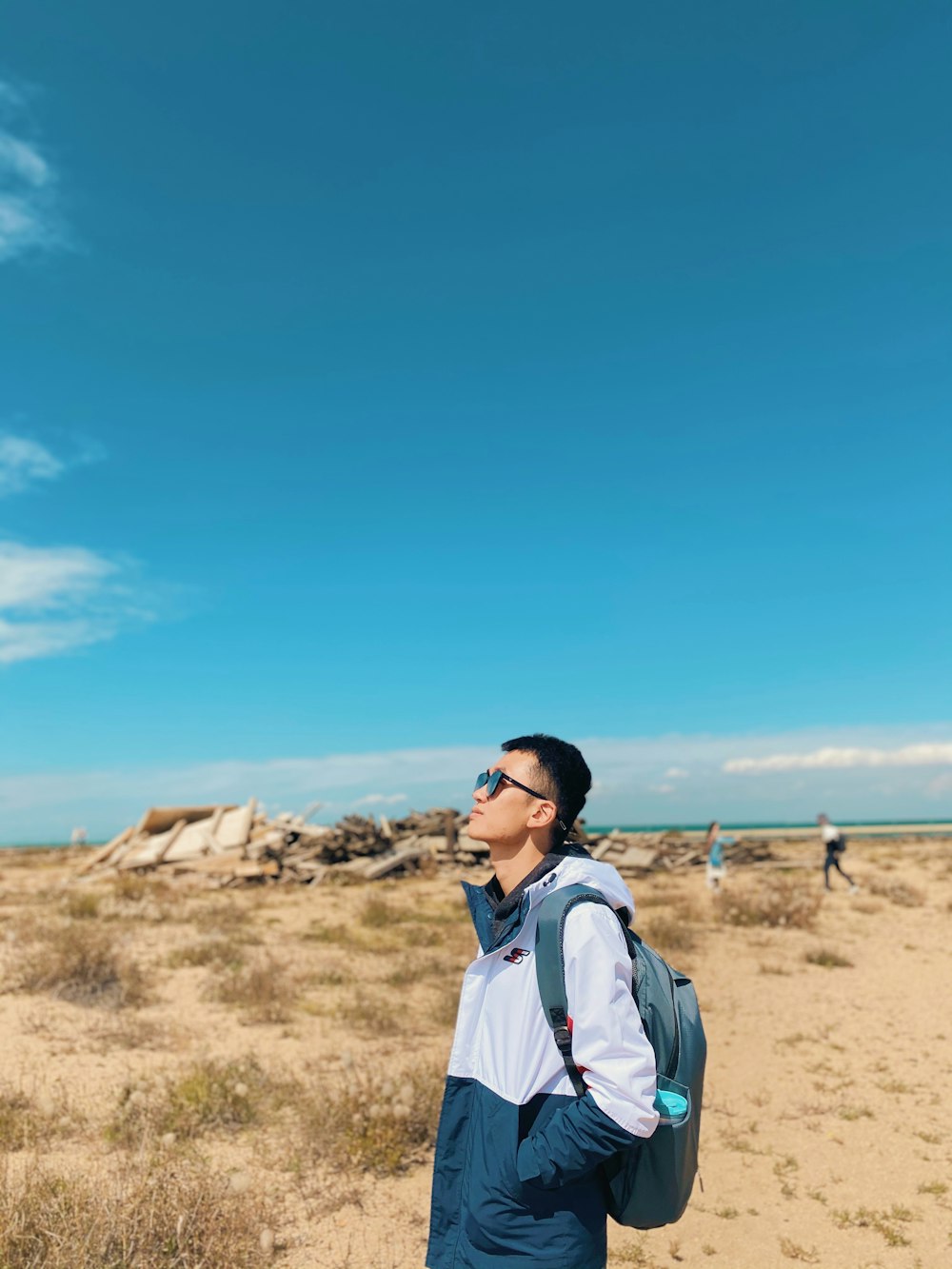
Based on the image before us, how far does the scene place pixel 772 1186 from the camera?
218 inches

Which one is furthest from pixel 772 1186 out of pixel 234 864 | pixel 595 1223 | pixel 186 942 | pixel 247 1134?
pixel 234 864

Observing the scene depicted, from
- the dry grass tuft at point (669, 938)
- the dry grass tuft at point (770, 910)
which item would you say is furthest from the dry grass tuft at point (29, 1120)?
the dry grass tuft at point (770, 910)

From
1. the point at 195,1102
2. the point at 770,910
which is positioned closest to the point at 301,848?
the point at 770,910

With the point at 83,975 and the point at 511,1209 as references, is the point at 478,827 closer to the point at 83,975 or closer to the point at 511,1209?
the point at 511,1209

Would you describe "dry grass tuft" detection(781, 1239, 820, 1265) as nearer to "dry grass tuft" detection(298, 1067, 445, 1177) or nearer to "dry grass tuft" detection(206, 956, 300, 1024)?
"dry grass tuft" detection(298, 1067, 445, 1177)

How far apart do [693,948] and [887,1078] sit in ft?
17.2

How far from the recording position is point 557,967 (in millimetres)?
2176

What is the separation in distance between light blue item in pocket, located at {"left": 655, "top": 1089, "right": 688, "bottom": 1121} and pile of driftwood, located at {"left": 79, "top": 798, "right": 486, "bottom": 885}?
19669 mm

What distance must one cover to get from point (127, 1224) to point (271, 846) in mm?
18584

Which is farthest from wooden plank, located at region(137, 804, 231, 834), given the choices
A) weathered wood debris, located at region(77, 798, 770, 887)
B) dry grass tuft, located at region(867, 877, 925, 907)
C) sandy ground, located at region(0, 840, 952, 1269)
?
dry grass tuft, located at region(867, 877, 925, 907)

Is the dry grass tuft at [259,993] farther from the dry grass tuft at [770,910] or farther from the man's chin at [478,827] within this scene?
the dry grass tuft at [770,910]

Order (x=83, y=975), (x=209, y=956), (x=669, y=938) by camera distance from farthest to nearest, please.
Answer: (x=669, y=938) → (x=209, y=956) → (x=83, y=975)

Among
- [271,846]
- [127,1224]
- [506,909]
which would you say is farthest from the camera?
[271,846]

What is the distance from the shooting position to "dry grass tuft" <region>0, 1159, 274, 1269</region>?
393 centimetres
